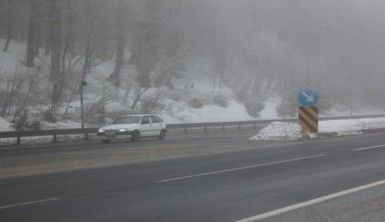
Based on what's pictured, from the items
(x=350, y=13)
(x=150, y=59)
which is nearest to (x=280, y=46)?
(x=350, y=13)

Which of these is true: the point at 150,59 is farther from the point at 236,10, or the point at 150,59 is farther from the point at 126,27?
the point at 236,10

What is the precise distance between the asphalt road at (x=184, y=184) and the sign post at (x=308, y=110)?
5519 millimetres

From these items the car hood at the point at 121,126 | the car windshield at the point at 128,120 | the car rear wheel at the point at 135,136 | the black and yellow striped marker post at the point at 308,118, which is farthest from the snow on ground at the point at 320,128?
the car windshield at the point at 128,120

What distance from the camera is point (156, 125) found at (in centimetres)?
3341

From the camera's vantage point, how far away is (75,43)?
4866cm

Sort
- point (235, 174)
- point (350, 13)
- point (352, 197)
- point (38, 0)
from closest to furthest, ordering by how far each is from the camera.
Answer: point (352, 197), point (235, 174), point (38, 0), point (350, 13)

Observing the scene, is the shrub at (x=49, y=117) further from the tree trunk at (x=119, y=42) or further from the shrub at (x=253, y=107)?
the shrub at (x=253, y=107)

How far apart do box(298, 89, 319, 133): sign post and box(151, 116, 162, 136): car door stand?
A: 8.76 m

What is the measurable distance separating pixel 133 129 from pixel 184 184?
18.4 meters

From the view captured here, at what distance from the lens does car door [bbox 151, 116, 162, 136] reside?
3325cm

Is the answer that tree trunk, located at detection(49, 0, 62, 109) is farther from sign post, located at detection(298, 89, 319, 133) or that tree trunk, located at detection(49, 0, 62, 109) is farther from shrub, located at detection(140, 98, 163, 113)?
sign post, located at detection(298, 89, 319, 133)

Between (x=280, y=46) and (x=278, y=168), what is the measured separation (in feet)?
191

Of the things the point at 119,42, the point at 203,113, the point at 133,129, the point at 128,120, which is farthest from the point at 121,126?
the point at 119,42

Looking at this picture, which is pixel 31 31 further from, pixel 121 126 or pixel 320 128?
pixel 320 128
